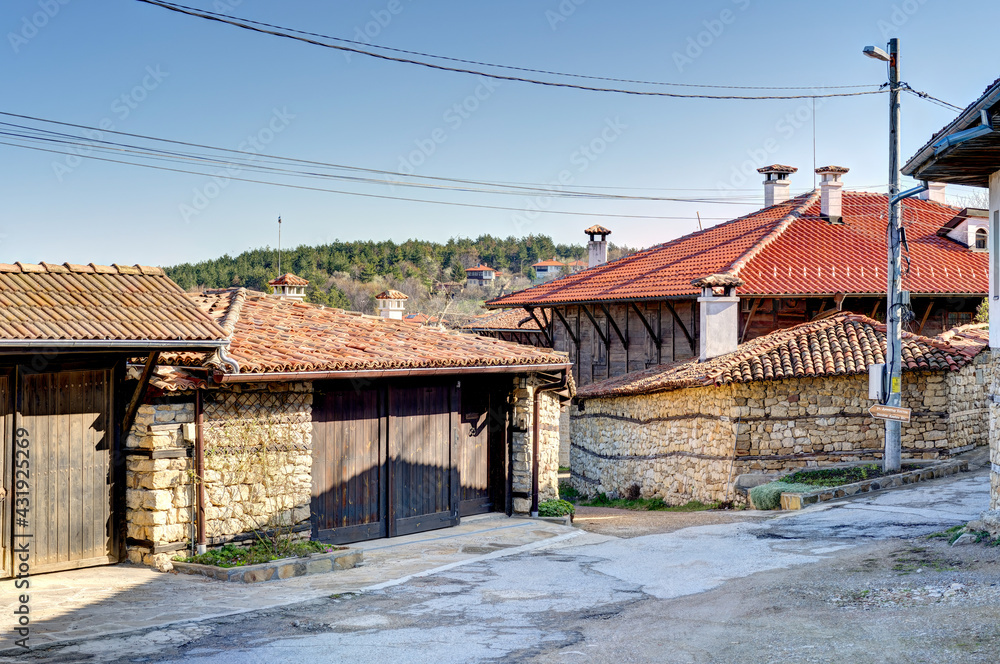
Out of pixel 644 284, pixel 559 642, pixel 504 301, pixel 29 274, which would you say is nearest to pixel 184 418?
pixel 29 274

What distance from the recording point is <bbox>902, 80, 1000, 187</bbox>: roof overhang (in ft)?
27.6

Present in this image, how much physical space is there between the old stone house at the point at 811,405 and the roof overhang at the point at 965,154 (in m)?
5.57

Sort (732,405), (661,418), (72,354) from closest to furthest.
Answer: (72,354) < (732,405) < (661,418)

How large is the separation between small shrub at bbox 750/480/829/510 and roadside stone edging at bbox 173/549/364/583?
24.0 ft

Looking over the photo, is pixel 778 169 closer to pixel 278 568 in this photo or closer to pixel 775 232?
pixel 775 232

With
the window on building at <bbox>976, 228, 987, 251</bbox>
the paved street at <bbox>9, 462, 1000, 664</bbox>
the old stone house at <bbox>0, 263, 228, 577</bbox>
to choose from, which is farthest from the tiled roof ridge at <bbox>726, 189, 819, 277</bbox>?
the old stone house at <bbox>0, 263, 228, 577</bbox>

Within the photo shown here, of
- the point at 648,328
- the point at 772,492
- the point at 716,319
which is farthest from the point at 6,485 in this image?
the point at 648,328

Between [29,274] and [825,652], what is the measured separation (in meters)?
8.52

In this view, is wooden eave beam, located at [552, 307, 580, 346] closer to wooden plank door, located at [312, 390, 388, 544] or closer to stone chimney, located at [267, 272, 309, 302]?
stone chimney, located at [267, 272, 309, 302]

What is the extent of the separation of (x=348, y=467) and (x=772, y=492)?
6.97 meters

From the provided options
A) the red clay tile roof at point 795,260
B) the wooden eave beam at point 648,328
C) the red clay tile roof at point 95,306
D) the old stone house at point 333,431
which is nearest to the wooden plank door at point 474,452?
the old stone house at point 333,431

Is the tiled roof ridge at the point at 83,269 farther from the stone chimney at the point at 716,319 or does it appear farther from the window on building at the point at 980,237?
the window on building at the point at 980,237

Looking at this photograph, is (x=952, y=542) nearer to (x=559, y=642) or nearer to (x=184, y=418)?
(x=559, y=642)

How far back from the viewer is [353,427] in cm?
1193
